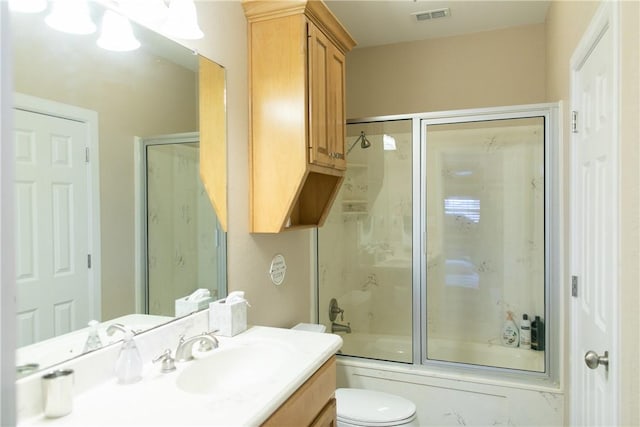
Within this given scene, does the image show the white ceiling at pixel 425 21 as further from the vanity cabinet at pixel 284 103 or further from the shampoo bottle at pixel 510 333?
the shampoo bottle at pixel 510 333

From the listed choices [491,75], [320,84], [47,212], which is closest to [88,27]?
[47,212]

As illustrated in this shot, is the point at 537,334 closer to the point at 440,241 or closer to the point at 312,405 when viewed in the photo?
the point at 440,241

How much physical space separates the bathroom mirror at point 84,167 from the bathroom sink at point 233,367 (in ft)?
0.74

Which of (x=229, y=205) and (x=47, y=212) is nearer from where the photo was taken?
(x=47, y=212)

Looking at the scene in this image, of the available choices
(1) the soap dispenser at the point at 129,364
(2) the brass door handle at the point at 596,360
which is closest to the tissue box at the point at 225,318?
(1) the soap dispenser at the point at 129,364

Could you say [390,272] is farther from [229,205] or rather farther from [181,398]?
[181,398]

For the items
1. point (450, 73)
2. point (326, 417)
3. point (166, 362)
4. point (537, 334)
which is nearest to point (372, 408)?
point (326, 417)

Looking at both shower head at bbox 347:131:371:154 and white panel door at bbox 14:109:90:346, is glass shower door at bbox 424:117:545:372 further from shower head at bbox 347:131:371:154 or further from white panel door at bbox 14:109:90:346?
white panel door at bbox 14:109:90:346

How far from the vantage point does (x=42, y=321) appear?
1.05 metres

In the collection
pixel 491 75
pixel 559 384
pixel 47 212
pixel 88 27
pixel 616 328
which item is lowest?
pixel 559 384

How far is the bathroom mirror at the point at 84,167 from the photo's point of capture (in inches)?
40.1

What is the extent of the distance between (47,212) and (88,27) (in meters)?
0.56

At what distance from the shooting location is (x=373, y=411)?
1951 millimetres

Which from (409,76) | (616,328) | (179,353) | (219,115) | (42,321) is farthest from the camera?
(409,76)
